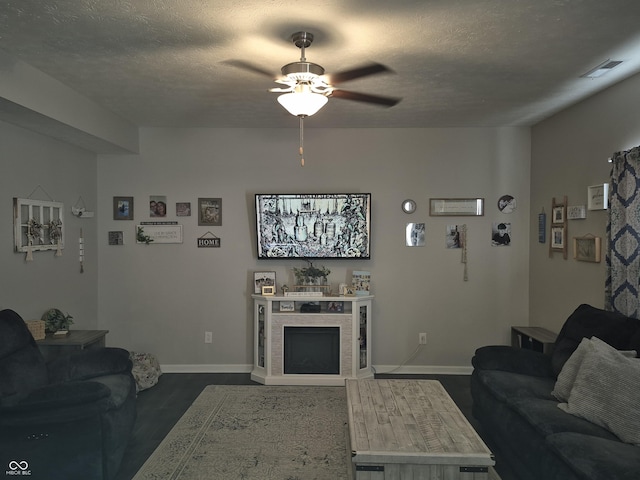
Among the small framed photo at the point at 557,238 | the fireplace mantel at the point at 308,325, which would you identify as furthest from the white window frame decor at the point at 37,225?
the small framed photo at the point at 557,238

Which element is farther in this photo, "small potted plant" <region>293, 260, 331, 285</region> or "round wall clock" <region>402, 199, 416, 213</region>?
"round wall clock" <region>402, 199, 416, 213</region>

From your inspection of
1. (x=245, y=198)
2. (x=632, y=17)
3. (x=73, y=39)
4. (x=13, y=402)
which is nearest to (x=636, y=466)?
(x=632, y=17)

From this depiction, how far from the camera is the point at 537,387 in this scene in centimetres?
317

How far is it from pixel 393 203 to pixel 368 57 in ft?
7.30

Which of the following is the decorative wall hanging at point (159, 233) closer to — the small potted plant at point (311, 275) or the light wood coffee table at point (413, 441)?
the small potted plant at point (311, 275)

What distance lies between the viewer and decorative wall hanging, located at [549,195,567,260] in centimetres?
429

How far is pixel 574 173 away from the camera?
4.14m

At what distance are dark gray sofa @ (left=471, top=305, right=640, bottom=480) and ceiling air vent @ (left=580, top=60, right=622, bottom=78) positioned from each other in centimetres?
166

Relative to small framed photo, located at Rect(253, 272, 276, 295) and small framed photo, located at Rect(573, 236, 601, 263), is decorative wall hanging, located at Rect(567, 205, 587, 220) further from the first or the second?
small framed photo, located at Rect(253, 272, 276, 295)

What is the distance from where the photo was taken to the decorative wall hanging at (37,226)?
12.2 ft

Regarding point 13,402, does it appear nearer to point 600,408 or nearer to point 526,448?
point 526,448

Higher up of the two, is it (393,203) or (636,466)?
(393,203)

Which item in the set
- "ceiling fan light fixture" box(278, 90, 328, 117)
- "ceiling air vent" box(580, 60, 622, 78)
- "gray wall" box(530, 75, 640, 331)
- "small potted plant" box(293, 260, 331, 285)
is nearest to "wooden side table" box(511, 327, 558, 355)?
"gray wall" box(530, 75, 640, 331)

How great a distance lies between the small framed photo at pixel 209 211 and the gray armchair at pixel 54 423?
2.25 meters
